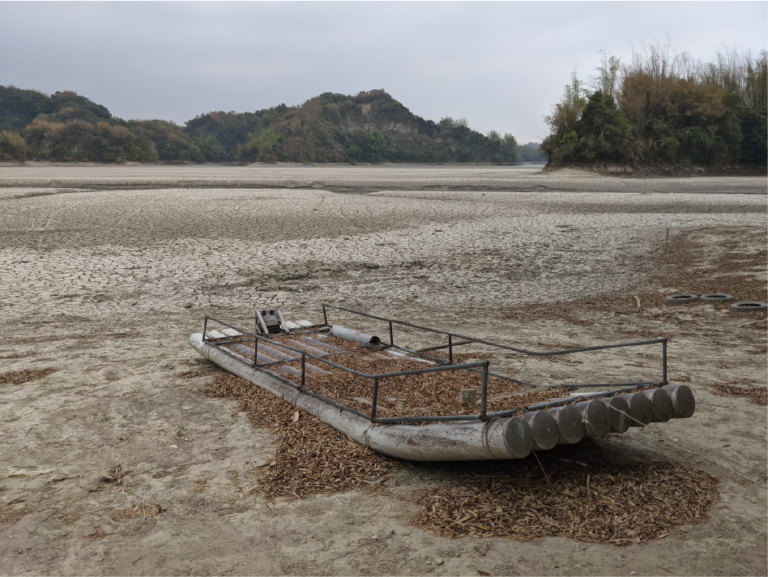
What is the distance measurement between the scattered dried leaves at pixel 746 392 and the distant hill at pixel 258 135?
5426 centimetres

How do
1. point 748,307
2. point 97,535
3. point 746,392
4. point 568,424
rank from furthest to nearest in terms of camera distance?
point 748,307 → point 746,392 → point 568,424 → point 97,535

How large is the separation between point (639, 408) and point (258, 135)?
307 feet

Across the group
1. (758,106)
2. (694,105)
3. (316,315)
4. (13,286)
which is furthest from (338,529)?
(758,106)

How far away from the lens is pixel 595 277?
1155cm

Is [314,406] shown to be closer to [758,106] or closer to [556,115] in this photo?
[556,115]

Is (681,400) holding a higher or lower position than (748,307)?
higher

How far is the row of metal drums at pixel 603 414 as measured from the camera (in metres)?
3.20

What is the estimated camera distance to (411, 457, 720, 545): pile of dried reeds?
Answer: 2.95 m

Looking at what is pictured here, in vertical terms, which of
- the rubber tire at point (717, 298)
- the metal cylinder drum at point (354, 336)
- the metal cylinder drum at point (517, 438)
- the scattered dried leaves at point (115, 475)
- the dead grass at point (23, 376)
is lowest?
the dead grass at point (23, 376)

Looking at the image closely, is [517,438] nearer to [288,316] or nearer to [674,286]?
[288,316]

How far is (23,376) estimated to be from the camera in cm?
565

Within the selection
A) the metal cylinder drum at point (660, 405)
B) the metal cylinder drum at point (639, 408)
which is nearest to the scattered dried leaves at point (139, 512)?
the metal cylinder drum at point (639, 408)

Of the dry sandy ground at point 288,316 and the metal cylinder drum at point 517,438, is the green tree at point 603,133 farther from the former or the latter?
the metal cylinder drum at point 517,438

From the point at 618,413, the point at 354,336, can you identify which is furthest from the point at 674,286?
the point at 618,413
